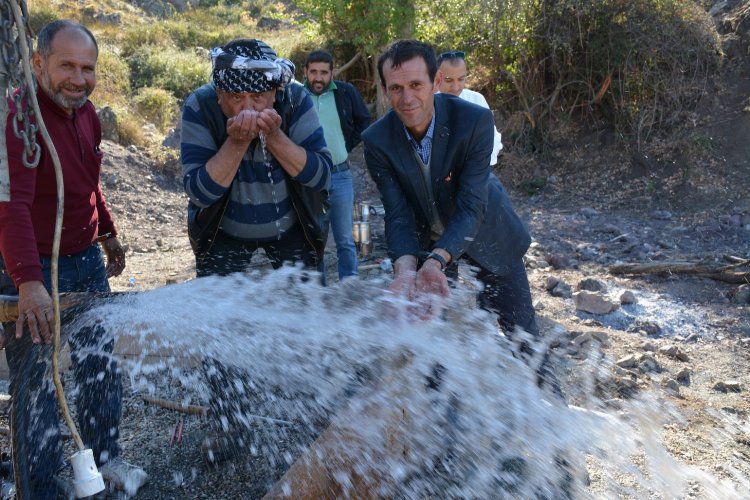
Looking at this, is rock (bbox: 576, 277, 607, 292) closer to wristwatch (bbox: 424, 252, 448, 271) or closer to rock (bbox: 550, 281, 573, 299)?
rock (bbox: 550, 281, 573, 299)

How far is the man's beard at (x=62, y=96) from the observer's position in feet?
9.11

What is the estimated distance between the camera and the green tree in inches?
452

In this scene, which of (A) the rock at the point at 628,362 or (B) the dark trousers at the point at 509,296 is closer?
(B) the dark trousers at the point at 509,296

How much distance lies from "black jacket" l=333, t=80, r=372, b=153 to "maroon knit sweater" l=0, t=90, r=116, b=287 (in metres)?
2.62

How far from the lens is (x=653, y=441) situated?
334 centimetres

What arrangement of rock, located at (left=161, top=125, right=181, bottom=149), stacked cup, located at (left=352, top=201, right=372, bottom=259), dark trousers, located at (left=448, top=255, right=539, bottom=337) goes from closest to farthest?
dark trousers, located at (left=448, top=255, right=539, bottom=337) < stacked cup, located at (left=352, top=201, right=372, bottom=259) < rock, located at (left=161, top=125, right=181, bottom=149)

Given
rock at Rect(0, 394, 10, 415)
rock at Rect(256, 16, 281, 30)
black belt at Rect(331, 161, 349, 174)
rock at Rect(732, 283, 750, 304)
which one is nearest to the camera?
rock at Rect(0, 394, 10, 415)

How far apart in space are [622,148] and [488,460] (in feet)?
26.6

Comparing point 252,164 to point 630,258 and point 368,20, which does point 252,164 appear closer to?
point 630,258

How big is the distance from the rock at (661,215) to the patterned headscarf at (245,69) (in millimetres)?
6683

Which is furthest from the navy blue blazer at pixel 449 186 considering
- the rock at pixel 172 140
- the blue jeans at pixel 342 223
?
the rock at pixel 172 140

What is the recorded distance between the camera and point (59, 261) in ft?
9.61

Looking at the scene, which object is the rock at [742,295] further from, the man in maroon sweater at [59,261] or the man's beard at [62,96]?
the man's beard at [62,96]

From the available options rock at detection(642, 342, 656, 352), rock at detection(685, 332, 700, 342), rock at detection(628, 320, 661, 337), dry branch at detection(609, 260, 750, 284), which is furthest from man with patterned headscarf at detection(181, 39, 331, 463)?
dry branch at detection(609, 260, 750, 284)
